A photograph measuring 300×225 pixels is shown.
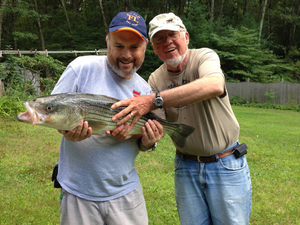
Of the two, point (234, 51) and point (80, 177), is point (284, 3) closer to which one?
point (234, 51)

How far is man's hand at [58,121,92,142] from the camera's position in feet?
6.75

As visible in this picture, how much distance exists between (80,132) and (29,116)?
40cm

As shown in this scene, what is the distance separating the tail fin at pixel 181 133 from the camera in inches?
107

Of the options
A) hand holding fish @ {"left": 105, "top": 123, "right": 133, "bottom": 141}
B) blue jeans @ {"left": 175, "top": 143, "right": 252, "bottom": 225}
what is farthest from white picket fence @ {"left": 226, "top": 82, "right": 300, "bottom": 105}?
hand holding fish @ {"left": 105, "top": 123, "right": 133, "bottom": 141}

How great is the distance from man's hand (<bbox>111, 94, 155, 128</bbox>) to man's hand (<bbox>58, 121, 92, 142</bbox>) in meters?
0.25

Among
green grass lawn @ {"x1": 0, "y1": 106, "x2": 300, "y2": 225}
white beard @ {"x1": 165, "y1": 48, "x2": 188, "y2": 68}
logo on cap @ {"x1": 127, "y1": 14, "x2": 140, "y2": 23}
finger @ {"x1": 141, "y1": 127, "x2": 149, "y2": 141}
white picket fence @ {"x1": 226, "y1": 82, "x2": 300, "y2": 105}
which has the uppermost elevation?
logo on cap @ {"x1": 127, "y1": 14, "x2": 140, "y2": 23}

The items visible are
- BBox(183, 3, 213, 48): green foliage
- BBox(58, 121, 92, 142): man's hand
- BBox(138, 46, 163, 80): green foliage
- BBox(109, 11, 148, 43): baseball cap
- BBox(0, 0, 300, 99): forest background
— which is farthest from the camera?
BBox(183, 3, 213, 48): green foliage

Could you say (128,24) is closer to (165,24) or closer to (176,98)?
(165,24)

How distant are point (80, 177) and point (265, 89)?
2531 cm

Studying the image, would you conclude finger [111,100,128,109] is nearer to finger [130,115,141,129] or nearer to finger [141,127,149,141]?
finger [130,115,141,129]

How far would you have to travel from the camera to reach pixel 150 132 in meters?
2.44

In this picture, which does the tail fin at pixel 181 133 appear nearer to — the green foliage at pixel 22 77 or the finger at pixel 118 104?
the finger at pixel 118 104

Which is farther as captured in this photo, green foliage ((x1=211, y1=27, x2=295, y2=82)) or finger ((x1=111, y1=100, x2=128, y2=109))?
green foliage ((x1=211, y1=27, x2=295, y2=82))

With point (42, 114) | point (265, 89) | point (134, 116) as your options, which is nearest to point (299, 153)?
point (134, 116)
